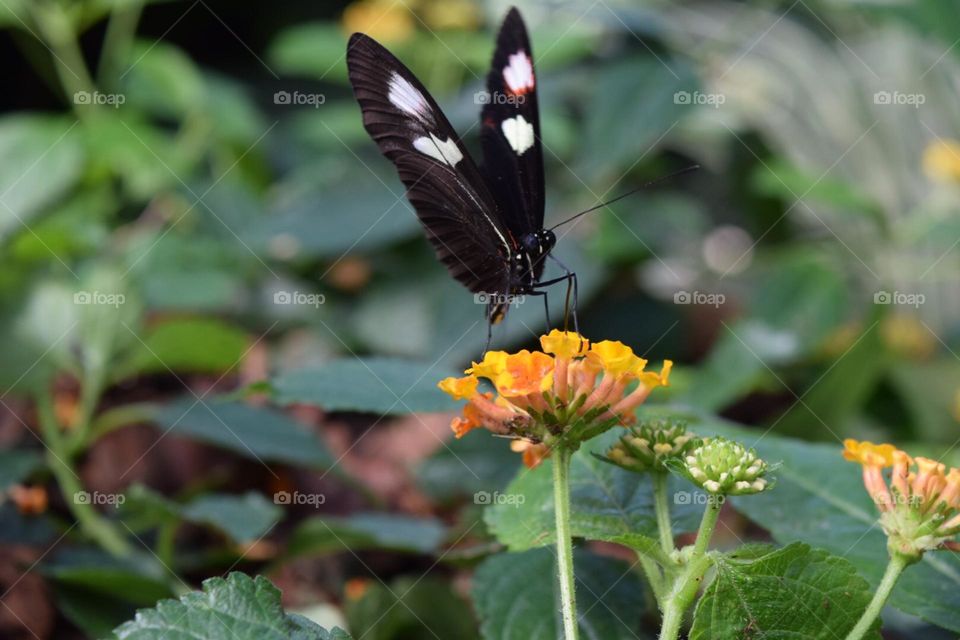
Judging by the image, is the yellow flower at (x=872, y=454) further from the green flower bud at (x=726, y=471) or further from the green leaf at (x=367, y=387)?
the green leaf at (x=367, y=387)

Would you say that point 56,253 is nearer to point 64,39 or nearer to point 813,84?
point 64,39

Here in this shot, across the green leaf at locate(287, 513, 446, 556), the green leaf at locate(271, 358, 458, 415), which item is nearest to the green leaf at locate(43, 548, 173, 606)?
the green leaf at locate(287, 513, 446, 556)

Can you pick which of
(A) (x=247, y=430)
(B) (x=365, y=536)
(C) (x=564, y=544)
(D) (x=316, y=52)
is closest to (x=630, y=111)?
(D) (x=316, y=52)

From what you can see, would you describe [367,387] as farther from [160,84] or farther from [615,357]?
[160,84]

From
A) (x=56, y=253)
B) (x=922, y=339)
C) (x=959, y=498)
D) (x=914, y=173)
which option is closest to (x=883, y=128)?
(x=914, y=173)

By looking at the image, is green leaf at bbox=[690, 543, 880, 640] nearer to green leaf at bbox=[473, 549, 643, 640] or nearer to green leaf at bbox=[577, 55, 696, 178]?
green leaf at bbox=[473, 549, 643, 640]

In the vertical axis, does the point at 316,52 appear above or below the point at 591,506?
above
